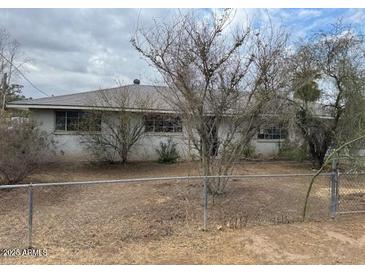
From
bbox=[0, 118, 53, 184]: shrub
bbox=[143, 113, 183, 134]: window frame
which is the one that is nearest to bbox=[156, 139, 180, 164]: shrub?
bbox=[143, 113, 183, 134]: window frame

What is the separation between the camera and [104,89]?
47.1 ft

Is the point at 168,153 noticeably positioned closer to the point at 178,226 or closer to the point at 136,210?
the point at 136,210

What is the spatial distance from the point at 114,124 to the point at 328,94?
852 cm

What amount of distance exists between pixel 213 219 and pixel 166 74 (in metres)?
3.19

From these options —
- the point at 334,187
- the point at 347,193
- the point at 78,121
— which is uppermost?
the point at 78,121

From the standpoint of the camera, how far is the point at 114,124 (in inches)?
528

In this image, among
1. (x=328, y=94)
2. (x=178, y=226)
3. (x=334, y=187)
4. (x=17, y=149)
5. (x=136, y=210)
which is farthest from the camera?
(x=328, y=94)

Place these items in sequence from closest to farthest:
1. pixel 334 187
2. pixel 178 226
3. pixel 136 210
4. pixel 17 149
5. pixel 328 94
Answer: pixel 178 226
pixel 334 187
pixel 136 210
pixel 17 149
pixel 328 94

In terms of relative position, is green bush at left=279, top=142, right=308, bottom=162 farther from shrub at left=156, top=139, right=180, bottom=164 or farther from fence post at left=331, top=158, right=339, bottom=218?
fence post at left=331, top=158, right=339, bottom=218

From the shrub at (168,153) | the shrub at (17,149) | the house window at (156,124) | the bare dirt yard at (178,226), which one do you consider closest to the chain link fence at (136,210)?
the bare dirt yard at (178,226)

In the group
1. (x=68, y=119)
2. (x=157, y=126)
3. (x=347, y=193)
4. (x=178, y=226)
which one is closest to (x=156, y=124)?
(x=157, y=126)

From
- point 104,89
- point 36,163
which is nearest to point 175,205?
point 36,163

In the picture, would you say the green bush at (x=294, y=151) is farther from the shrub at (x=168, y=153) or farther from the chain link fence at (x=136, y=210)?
the chain link fence at (x=136, y=210)

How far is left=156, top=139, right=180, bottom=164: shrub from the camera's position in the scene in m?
15.2
